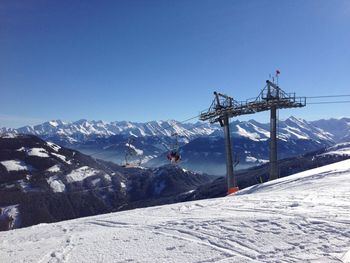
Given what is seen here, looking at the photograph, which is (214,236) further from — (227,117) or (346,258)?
(227,117)

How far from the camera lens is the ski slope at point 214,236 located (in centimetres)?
862

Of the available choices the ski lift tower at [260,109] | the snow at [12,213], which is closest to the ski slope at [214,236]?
the ski lift tower at [260,109]

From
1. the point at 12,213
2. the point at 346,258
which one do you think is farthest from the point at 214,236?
the point at 12,213

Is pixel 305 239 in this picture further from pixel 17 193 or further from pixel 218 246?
pixel 17 193

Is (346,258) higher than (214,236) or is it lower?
higher

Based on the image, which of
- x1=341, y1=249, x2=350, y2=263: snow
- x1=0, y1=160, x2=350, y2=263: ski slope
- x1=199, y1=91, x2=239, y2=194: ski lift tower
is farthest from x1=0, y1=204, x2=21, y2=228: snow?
x1=341, y1=249, x2=350, y2=263: snow

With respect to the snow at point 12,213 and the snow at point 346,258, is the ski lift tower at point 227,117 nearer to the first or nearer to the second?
the snow at point 346,258

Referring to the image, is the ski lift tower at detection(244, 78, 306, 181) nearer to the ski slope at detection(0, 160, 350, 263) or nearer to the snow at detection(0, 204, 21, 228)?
the ski slope at detection(0, 160, 350, 263)

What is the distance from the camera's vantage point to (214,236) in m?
10.3

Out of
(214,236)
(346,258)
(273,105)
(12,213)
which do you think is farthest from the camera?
(12,213)

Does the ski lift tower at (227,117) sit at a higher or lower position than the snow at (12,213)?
higher

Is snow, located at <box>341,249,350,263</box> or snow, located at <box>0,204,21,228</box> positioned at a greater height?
snow, located at <box>341,249,350,263</box>

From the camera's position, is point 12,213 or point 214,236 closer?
point 214,236

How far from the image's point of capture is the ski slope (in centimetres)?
862
